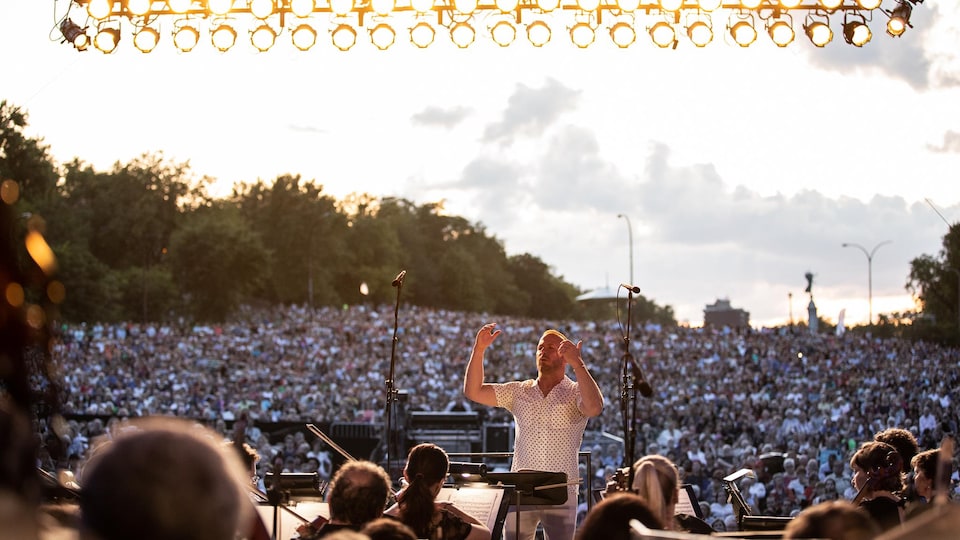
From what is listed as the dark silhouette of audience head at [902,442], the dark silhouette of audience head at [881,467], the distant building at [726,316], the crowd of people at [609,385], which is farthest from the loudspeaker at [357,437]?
the distant building at [726,316]

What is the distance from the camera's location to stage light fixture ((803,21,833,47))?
25.1 ft

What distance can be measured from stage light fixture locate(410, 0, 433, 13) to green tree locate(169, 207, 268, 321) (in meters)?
48.0

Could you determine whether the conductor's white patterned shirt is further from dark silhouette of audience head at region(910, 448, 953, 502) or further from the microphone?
dark silhouette of audience head at region(910, 448, 953, 502)

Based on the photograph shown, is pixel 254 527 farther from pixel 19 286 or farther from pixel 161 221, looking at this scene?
pixel 161 221

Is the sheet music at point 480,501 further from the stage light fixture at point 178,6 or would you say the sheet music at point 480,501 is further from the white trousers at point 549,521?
the stage light fixture at point 178,6

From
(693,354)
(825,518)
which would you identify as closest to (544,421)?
(825,518)

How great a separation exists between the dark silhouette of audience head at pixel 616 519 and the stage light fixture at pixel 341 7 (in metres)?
5.15

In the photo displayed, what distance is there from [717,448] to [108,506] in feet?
56.9

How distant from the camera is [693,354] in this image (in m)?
28.7

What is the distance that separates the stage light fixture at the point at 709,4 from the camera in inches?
294

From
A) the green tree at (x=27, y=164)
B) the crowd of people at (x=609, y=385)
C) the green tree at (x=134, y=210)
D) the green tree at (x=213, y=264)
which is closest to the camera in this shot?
the crowd of people at (x=609, y=385)

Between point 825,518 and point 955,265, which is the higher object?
point 955,265

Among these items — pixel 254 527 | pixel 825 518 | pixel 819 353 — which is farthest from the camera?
pixel 819 353

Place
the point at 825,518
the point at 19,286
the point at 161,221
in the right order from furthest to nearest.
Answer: the point at 161,221
the point at 825,518
the point at 19,286
